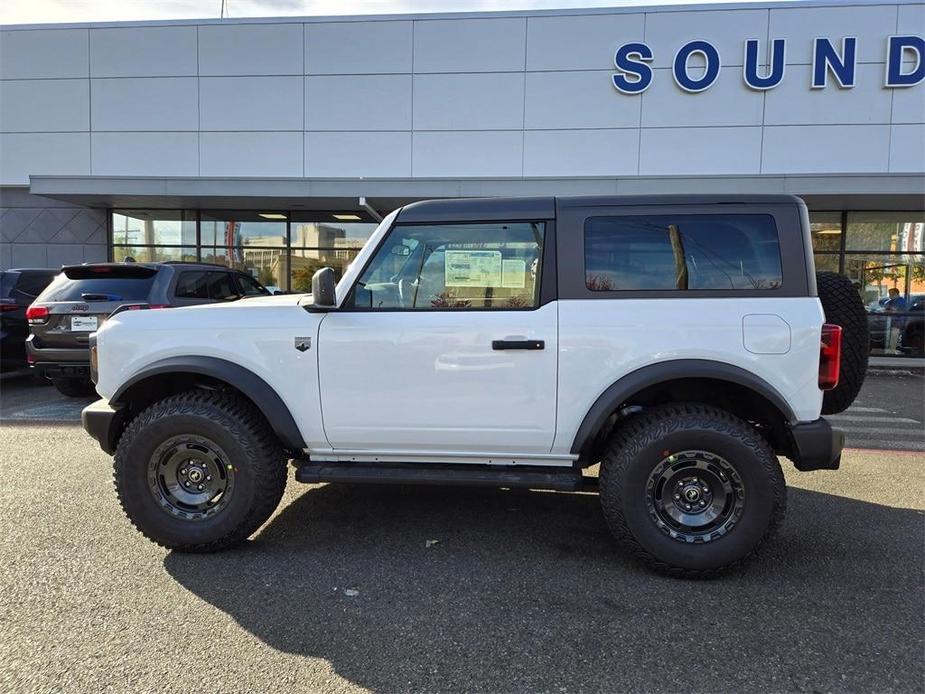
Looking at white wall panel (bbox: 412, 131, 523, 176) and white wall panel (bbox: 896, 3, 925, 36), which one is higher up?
white wall panel (bbox: 896, 3, 925, 36)

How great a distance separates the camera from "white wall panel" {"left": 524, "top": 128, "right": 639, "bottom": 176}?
12.5m

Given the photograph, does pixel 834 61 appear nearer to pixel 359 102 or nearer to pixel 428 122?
pixel 428 122

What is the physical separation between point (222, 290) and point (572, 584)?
6494 mm

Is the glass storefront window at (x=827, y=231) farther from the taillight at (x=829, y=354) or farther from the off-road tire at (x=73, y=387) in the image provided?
the off-road tire at (x=73, y=387)

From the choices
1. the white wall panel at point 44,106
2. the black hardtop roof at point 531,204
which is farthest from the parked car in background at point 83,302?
the white wall panel at point 44,106

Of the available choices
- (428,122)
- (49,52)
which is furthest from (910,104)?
(49,52)

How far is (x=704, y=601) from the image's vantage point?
3.02 metres

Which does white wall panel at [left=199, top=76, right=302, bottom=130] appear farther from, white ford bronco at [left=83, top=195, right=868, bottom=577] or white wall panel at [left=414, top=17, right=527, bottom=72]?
white ford bronco at [left=83, top=195, right=868, bottom=577]

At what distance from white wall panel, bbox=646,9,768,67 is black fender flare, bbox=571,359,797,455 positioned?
11.1 metres

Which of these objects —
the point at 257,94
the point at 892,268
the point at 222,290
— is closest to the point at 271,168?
the point at 257,94

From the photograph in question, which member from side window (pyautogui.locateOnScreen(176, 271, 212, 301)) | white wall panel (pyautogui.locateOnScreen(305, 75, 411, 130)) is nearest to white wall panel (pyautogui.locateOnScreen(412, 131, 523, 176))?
white wall panel (pyautogui.locateOnScreen(305, 75, 411, 130))

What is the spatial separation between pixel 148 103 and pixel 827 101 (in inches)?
548

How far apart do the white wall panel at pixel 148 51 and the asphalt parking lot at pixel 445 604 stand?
1178cm

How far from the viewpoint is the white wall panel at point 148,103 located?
1335 cm
